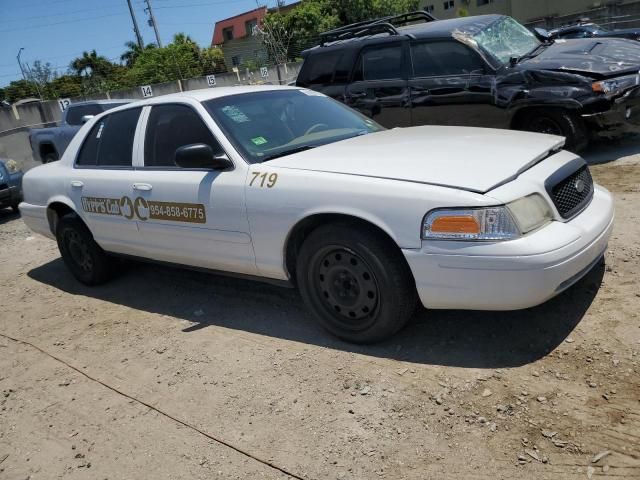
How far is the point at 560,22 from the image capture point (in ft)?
76.1

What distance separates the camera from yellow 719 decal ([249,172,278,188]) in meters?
3.43

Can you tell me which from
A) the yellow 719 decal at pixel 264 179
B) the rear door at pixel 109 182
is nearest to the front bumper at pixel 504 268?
the yellow 719 decal at pixel 264 179

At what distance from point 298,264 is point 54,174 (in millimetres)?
2985

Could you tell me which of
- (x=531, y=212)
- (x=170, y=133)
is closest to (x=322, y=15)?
(x=170, y=133)

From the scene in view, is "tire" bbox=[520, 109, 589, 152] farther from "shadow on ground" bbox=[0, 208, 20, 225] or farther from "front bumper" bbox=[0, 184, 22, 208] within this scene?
"shadow on ground" bbox=[0, 208, 20, 225]

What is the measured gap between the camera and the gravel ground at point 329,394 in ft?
8.00

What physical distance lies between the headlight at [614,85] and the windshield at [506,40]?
1.10 m

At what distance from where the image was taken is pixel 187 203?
12.8 feet

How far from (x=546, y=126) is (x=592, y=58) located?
87cm

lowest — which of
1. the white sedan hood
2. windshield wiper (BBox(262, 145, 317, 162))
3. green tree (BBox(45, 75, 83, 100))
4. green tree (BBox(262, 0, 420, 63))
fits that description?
the white sedan hood

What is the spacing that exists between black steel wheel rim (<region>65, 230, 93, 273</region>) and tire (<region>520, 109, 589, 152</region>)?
4.81 metres

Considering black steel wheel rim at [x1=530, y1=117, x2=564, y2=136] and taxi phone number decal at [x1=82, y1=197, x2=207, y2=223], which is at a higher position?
taxi phone number decal at [x1=82, y1=197, x2=207, y2=223]

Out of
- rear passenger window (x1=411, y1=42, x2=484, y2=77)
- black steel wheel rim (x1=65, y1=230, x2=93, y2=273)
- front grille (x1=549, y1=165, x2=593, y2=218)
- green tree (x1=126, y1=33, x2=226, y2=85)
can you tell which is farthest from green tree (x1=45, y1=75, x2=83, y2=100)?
front grille (x1=549, y1=165, x2=593, y2=218)

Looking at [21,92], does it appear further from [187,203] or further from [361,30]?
[187,203]
